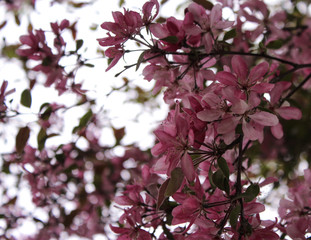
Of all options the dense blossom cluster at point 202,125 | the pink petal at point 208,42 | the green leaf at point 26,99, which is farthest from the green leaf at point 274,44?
the green leaf at point 26,99

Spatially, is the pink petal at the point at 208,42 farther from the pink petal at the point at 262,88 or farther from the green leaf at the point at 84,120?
the green leaf at the point at 84,120

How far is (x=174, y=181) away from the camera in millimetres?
667

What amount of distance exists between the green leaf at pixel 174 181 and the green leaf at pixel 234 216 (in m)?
0.12

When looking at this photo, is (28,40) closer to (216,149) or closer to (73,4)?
(73,4)

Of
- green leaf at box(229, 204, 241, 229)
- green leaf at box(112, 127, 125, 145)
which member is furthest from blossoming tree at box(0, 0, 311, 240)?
green leaf at box(112, 127, 125, 145)

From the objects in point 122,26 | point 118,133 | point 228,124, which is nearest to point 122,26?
point 122,26

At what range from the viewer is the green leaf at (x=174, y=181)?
665mm

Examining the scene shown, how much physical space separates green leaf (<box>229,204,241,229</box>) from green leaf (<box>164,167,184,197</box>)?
12 centimetres

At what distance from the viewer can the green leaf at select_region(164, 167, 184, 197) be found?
665 mm

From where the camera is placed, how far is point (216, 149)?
723mm

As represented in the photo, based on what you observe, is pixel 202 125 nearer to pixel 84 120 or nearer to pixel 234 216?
pixel 234 216

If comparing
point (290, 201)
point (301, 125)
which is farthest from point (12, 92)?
point (301, 125)

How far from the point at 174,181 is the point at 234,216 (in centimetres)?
14

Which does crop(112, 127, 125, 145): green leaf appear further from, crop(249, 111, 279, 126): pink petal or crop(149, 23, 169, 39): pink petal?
crop(249, 111, 279, 126): pink petal
